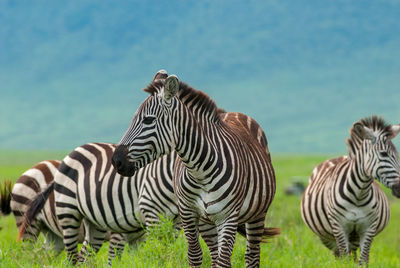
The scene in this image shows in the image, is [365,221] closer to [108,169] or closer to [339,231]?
[339,231]

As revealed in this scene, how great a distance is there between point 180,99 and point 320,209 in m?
4.90

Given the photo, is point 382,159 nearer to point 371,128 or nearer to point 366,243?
point 371,128

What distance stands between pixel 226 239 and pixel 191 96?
1491 mm

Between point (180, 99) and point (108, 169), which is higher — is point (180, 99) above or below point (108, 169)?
above

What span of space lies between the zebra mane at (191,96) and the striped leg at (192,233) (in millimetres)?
1060

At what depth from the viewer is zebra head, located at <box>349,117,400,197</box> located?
7.68 meters

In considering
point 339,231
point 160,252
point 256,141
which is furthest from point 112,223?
point 339,231

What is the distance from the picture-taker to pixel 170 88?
4891 millimetres

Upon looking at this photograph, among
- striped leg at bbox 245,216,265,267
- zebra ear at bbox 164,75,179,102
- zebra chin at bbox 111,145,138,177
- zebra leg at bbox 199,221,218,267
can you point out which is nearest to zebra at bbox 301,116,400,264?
striped leg at bbox 245,216,265,267

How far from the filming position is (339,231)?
8375 millimetres

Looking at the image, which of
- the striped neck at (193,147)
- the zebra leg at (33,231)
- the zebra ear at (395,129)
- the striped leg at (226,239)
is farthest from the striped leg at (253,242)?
the zebra leg at (33,231)

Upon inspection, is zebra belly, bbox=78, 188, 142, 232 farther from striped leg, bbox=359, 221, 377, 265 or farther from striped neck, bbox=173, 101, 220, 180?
striped leg, bbox=359, 221, 377, 265

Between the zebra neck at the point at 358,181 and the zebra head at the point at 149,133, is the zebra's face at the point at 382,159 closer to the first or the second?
the zebra neck at the point at 358,181

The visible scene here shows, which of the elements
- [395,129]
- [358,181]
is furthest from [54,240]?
[395,129]
